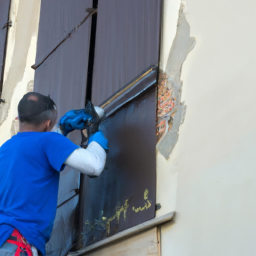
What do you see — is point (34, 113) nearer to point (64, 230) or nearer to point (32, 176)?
point (32, 176)

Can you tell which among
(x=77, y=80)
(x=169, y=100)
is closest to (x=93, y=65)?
(x=77, y=80)

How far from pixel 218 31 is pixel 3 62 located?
9.91 ft

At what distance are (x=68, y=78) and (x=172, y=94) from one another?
1167mm

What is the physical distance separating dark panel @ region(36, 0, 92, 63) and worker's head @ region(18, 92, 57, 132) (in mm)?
1290

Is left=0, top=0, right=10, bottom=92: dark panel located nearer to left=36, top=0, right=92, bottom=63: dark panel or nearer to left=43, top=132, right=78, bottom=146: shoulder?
left=36, top=0, right=92, bottom=63: dark panel

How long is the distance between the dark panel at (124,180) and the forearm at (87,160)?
0.27 m

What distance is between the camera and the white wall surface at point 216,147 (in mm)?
2020

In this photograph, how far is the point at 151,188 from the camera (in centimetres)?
246

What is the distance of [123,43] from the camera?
3.04 meters

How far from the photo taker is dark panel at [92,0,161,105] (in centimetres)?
283

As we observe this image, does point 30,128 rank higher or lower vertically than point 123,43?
lower

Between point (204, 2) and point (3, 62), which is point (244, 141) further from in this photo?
point (3, 62)

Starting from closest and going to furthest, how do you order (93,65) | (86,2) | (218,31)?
1. (218,31)
2. (93,65)
3. (86,2)

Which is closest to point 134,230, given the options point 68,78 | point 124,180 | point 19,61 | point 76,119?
point 124,180
